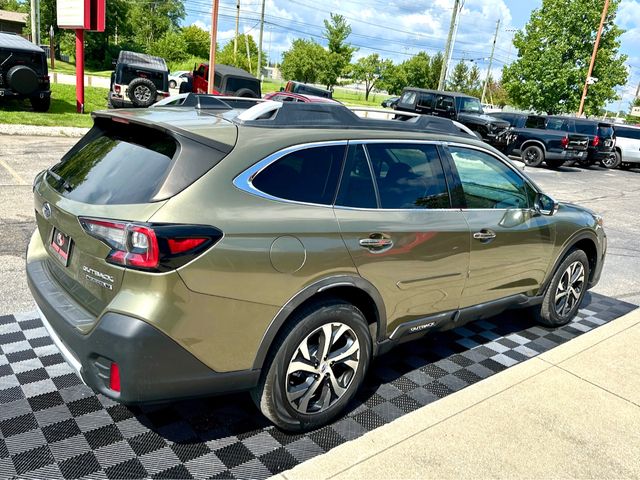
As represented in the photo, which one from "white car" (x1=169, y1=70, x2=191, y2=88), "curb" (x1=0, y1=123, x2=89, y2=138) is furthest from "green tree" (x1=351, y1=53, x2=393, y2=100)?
"curb" (x1=0, y1=123, x2=89, y2=138)

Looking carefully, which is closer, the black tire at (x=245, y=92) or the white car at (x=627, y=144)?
the black tire at (x=245, y=92)

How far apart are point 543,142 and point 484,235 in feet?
55.1

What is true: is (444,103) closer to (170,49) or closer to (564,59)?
(564,59)

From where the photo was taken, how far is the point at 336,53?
170 feet

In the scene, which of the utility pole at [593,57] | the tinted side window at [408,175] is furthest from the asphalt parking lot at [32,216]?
the utility pole at [593,57]

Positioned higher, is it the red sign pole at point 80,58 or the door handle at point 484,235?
the red sign pole at point 80,58

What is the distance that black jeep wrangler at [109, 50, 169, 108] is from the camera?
17.3 m

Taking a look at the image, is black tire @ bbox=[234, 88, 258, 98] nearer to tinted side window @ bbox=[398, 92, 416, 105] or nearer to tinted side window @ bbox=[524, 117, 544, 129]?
tinted side window @ bbox=[398, 92, 416, 105]

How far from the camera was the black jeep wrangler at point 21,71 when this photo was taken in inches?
561

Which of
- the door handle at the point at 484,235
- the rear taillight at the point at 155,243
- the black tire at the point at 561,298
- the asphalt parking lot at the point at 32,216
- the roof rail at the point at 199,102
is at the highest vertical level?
the roof rail at the point at 199,102

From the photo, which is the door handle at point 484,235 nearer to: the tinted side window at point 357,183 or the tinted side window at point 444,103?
the tinted side window at point 357,183

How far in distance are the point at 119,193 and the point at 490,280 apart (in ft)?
8.54

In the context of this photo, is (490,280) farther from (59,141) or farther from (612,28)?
(612,28)

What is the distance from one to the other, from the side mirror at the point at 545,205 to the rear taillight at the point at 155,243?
2855 millimetres
